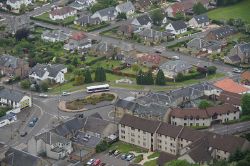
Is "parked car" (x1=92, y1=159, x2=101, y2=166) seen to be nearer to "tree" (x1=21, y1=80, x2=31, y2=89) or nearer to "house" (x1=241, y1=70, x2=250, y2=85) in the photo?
"tree" (x1=21, y1=80, x2=31, y2=89)

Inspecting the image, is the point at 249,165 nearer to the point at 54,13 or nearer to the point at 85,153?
the point at 85,153

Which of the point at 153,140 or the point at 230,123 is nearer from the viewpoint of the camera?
the point at 153,140

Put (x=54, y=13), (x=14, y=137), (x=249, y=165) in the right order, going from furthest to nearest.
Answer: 1. (x=54, y=13)
2. (x=14, y=137)
3. (x=249, y=165)

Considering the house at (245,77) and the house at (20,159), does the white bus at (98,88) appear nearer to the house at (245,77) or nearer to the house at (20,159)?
the house at (245,77)

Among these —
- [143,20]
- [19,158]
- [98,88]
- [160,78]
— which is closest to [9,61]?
[98,88]

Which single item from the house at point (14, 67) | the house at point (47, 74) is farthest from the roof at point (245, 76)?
the house at point (14, 67)

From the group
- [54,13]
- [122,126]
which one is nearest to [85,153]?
[122,126]

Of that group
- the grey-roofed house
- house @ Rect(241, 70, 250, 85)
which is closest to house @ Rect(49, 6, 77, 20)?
the grey-roofed house
